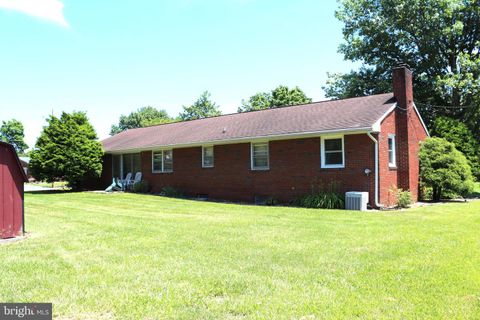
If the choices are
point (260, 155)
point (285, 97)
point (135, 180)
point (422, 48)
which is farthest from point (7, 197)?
point (285, 97)

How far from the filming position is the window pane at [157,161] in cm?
2247

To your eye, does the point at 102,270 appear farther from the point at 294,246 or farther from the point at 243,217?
the point at 243,217

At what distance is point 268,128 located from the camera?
59.4 ft

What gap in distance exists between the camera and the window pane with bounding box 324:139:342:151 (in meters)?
15.6

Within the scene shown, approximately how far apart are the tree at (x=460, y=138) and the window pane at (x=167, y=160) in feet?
48.5

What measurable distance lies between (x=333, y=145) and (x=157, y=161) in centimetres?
1093

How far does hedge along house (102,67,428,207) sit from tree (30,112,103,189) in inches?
99.0

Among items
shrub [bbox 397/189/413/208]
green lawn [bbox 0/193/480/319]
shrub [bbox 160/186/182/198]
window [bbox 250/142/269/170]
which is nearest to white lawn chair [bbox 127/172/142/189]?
shrub [bbox 160/186/182/198]

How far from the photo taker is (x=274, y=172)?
56.9 ft

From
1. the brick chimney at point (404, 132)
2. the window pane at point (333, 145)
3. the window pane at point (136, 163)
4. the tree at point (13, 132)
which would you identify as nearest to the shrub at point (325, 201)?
the window pane at point (333, 145)

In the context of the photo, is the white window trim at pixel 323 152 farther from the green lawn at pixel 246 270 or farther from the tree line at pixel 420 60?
the tree line at pixel 420 60

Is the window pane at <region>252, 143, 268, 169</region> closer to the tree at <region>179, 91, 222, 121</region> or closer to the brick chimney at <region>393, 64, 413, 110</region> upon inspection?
the brick chimney at <region>393, 64, 413, 110</region>

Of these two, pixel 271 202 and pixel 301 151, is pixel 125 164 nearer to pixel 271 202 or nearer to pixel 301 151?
pixel 271 202

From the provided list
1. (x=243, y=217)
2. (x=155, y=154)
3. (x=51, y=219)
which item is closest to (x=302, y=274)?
(x=243, y=217)
